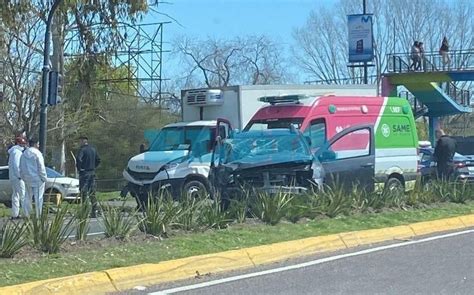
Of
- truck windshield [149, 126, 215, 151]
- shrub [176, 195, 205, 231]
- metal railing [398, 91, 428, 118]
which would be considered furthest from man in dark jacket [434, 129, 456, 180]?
metal railing [398, 91, 428, 118]

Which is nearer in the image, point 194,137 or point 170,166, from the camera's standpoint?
point 170,166

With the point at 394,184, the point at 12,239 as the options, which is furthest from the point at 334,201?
the point at 12,239

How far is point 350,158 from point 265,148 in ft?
7.44

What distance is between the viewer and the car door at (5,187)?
2247 centimetres

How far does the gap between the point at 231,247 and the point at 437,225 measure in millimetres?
4785

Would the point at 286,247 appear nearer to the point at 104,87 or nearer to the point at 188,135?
the point at 188,135

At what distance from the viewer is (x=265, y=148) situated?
15.2m

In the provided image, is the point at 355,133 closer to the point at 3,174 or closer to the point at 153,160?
the point at 153,160

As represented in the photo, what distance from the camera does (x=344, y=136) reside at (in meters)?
17.0

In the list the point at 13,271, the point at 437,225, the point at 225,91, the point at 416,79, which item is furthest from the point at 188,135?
the point at 416,79

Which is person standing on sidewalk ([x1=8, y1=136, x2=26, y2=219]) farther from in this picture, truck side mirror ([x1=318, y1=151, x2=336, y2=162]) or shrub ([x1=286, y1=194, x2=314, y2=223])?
truck side mirror ([x1=318, y1=151, x2=336, y2=162])

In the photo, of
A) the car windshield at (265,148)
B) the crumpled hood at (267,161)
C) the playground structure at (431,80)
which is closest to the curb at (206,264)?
the crumpled hood at (267,161)

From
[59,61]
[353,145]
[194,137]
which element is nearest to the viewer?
[353,145]

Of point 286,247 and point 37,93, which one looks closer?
point 286,247
